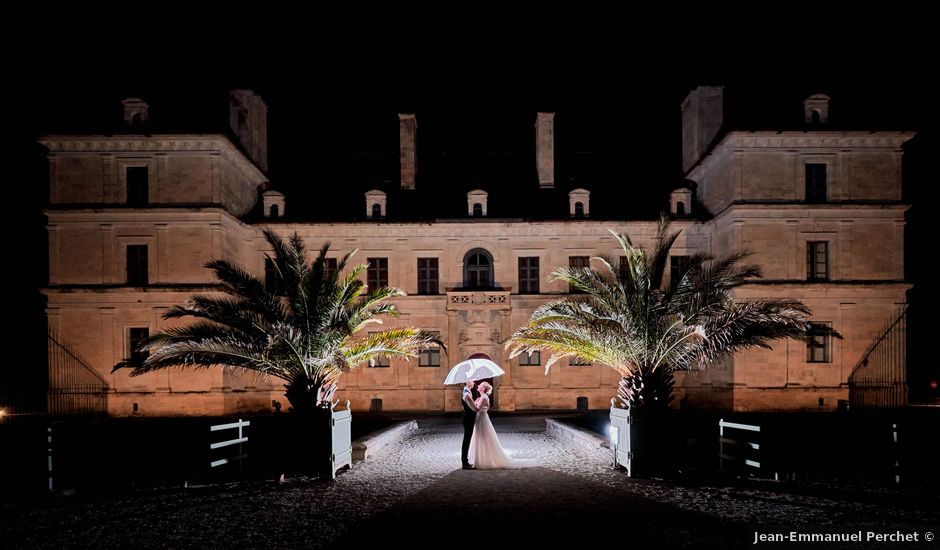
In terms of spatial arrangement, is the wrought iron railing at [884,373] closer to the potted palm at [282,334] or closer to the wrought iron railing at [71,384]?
the potted palm at [282,334]

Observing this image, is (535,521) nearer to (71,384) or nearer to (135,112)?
(71,384)

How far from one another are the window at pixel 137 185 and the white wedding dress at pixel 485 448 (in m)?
22.8

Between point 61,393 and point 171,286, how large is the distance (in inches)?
253

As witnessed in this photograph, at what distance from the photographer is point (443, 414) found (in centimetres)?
2906

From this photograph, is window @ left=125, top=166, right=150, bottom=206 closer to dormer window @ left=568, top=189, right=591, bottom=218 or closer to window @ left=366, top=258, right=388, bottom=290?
window @ left=366, top=258, right=388, bottom=290

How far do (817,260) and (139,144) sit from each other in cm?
3072

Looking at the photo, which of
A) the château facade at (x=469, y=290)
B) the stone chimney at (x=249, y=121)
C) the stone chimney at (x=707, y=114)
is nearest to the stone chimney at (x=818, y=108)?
the château facade at (x=469, y=290)

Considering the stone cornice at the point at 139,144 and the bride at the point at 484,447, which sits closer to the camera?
the bride at the point at 484,447

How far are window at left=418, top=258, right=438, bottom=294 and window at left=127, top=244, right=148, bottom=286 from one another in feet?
40.9

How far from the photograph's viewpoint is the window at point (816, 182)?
28.9 m

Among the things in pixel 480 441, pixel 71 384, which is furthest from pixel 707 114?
pixel 71 384

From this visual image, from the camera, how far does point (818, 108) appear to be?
94.4 feet

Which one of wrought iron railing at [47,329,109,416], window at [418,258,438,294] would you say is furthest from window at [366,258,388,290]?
wrought iron railing at [47,329,109,416]

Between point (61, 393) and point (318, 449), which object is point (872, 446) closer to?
point (318, 449)
